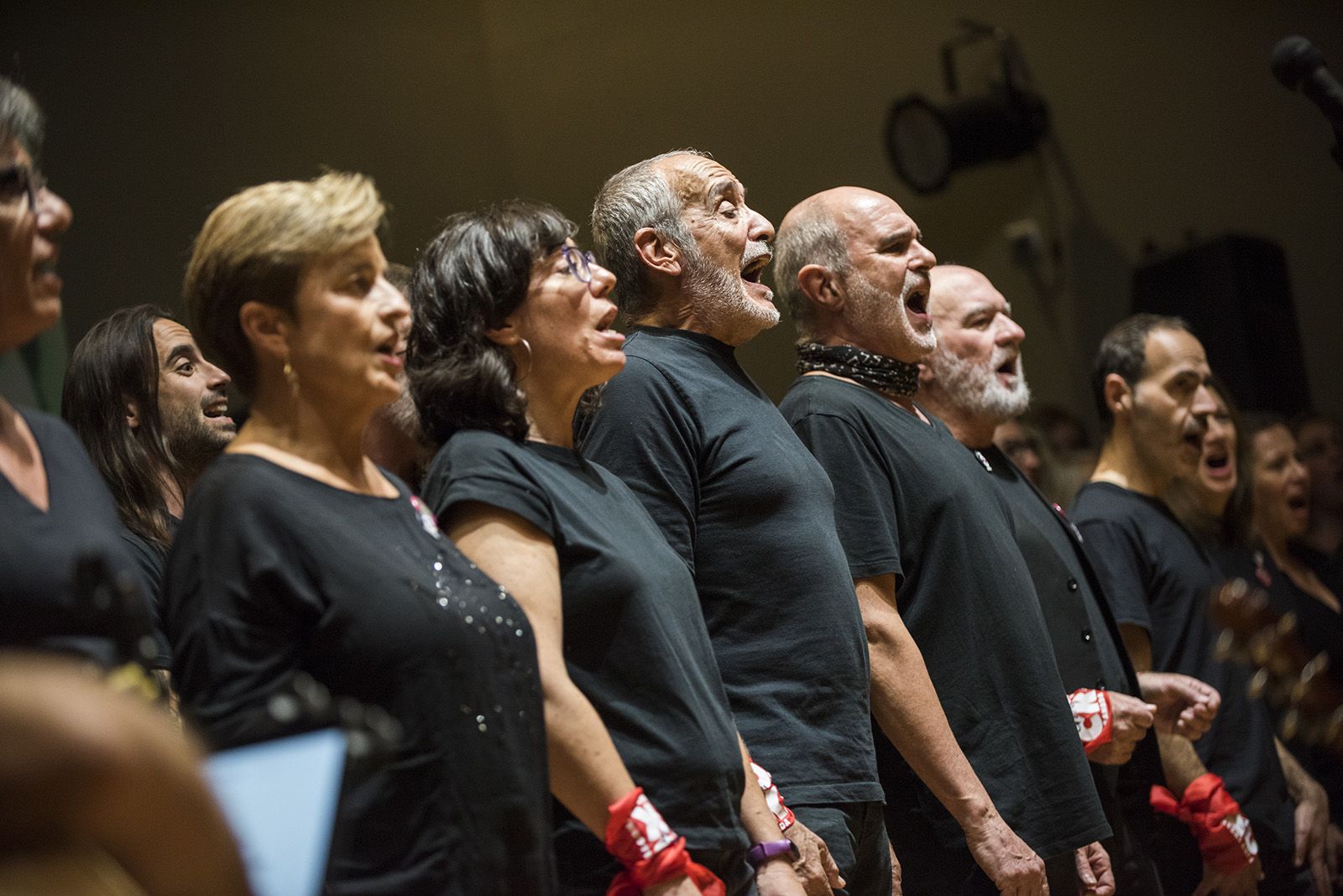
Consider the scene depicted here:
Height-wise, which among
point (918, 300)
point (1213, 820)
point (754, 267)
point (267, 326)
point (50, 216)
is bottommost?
point (1213, 820)

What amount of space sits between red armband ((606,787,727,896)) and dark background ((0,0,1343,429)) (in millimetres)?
1559

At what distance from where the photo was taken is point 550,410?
6.47ft

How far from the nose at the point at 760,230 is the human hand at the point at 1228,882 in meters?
1.53

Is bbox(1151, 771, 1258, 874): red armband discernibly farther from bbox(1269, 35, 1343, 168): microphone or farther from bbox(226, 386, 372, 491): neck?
bbox(226, 386, 372, 491): neck

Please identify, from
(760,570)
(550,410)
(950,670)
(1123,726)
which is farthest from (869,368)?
(550,410)

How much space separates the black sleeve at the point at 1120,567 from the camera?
3.13 m

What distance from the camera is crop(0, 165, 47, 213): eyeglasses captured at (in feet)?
4.71

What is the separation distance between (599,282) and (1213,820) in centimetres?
173

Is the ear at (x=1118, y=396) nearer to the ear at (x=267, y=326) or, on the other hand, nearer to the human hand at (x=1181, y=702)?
the human hand at (x=1181, y=702)

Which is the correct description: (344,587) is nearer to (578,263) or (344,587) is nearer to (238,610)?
(238,610)

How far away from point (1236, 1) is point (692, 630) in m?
5.05

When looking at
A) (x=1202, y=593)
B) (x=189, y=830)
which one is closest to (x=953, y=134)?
(x=1202, y=593)

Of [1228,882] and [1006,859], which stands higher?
[1006,859]

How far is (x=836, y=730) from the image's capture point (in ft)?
6.97
